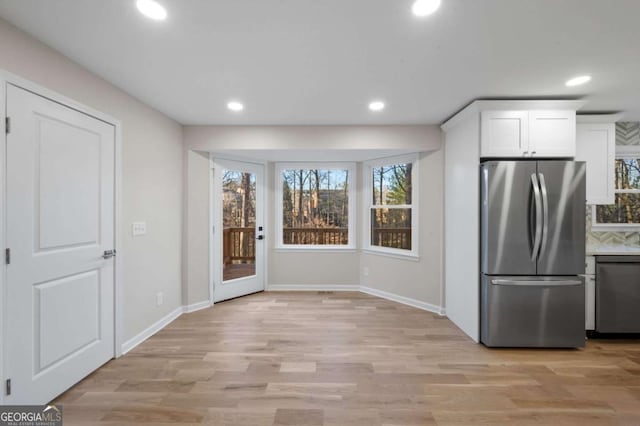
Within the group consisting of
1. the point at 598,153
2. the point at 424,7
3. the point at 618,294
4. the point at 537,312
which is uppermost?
the point at 424,7

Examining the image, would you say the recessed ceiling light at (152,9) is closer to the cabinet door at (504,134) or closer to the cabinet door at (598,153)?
the cabinet door at (504,134)

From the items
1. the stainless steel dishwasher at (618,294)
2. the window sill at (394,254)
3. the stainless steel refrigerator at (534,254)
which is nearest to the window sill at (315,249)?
the window sill at (394,254)

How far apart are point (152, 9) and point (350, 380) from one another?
285cm

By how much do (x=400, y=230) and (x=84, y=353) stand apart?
12.5 ft

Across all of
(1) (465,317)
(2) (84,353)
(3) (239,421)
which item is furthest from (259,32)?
(1) (465,317)

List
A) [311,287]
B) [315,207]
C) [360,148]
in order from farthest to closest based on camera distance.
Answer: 1. [315,207]
2. [311,287]
3. [360,148]

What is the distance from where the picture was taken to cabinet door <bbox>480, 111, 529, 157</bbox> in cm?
278

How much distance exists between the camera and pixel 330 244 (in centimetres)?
468

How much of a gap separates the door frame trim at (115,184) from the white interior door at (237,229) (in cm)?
140

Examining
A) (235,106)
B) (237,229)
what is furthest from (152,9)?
(237,229)

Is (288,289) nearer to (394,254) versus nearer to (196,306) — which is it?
(196,306)

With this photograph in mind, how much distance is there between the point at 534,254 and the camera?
104 inches

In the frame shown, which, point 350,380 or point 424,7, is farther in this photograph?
point 350,380

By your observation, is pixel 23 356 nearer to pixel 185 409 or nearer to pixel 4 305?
pixel 4 305
